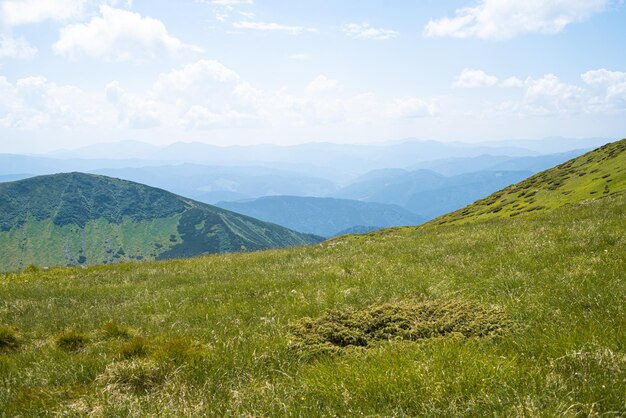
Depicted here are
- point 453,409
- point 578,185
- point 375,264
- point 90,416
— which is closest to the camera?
point 453,409

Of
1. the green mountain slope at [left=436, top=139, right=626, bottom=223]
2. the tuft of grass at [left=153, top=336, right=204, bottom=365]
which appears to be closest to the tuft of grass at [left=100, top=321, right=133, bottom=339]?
the tuft of grass at [left=153, top=336, right=204, bottom=365]

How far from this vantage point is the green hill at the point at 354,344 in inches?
174

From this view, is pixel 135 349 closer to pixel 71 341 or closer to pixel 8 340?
pixel 71 341

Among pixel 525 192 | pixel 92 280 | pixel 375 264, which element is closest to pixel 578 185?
pixel 525 192

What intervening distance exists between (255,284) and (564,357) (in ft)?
31.4

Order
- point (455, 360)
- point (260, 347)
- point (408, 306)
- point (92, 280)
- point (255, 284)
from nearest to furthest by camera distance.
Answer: point (455, 360)
point (260, 347)
point (408, 306)
point (255, 284)
point (92, 280)

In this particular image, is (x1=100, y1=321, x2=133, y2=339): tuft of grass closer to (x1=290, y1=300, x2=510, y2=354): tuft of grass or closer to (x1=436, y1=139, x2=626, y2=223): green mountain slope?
(x1=290, y1=300, x2=510, y2=354): tuft of grass

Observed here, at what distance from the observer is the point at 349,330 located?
699cm

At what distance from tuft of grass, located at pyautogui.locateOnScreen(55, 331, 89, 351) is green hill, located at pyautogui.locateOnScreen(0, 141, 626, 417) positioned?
34 mm

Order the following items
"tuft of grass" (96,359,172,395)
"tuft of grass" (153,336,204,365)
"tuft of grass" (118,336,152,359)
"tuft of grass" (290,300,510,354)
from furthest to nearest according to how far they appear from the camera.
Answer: "tuft of grass" (118,336,152,359), "tuft of grass" (290,300,510,354), "tuft of grass" (153,336,204,365), "tuft of grass" (96,359,172,395)

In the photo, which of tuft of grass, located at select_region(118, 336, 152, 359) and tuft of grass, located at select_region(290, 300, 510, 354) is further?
tuft of grass, located at select_region(118, 336, 152, 359)

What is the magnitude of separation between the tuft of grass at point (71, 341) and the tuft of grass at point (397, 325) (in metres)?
4.36

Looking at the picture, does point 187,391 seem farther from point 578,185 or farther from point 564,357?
point 578,185

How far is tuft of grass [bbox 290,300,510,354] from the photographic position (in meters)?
6.60
